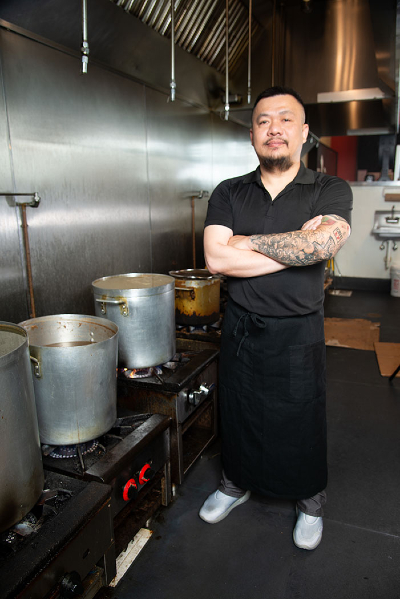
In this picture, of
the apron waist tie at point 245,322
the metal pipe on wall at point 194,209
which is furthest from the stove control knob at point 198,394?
the metal pipe on wall at point 194,209

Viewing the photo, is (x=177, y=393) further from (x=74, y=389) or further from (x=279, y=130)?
(x=279, y=130)

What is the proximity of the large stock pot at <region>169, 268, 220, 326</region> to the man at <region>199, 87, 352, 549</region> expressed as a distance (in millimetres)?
520

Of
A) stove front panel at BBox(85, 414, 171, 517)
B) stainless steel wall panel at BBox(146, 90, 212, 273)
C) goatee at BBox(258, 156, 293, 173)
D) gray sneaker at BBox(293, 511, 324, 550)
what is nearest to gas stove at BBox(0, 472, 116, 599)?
stove front panel at BBox(85, 414, 171, 517)

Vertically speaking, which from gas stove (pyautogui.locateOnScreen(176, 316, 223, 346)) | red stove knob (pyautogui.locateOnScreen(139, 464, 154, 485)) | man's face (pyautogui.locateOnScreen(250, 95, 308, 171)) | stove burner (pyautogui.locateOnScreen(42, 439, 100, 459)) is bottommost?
red stove knob (pyautogui.locateOnScreen(139, 464, 154, 485))

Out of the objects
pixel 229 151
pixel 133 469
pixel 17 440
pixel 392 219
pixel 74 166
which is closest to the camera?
pixel 17 440

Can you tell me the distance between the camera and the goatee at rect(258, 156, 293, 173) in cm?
169

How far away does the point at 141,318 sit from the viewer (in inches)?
69.5

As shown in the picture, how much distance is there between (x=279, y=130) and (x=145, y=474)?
1.42m

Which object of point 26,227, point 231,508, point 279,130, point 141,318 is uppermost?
point 279,130

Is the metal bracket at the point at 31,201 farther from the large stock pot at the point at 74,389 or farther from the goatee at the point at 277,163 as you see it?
the goatee at the point at 277,163

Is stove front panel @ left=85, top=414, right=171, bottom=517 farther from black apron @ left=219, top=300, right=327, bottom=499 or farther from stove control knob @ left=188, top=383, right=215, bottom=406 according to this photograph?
black apron @ left=219, top=300, right=327, bottom=499

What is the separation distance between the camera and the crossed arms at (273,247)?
1.53 m

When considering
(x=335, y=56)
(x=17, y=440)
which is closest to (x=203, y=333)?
(x=17, y=440)

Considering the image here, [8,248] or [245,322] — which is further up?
[8,248]
